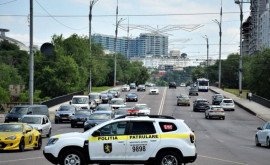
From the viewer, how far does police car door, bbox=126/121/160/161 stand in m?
14.7

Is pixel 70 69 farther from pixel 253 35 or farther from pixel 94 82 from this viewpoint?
pixel 253 35

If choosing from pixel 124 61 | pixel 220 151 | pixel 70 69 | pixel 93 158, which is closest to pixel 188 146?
pixel 93 158

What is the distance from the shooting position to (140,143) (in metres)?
14.7

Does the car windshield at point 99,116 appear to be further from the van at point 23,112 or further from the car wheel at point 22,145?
the car wheel at point 22,145

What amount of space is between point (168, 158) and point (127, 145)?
3.98 ft

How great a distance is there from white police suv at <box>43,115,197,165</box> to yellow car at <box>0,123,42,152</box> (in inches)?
255

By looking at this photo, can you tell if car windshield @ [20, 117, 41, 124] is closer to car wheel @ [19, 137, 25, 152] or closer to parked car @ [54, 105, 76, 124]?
car wheel @ [19, 137, 25, 152]

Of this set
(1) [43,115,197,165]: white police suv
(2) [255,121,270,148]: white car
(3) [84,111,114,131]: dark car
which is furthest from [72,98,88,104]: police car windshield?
(1) [43,115,197,165]: white police suv

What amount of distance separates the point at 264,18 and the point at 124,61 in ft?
162

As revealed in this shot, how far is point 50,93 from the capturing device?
300ft

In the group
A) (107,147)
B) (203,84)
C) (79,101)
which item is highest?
(203,84)

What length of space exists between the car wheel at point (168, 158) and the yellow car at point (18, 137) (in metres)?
8.31

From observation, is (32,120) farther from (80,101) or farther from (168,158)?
(80,101)

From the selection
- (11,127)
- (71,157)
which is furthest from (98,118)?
(71,157)
